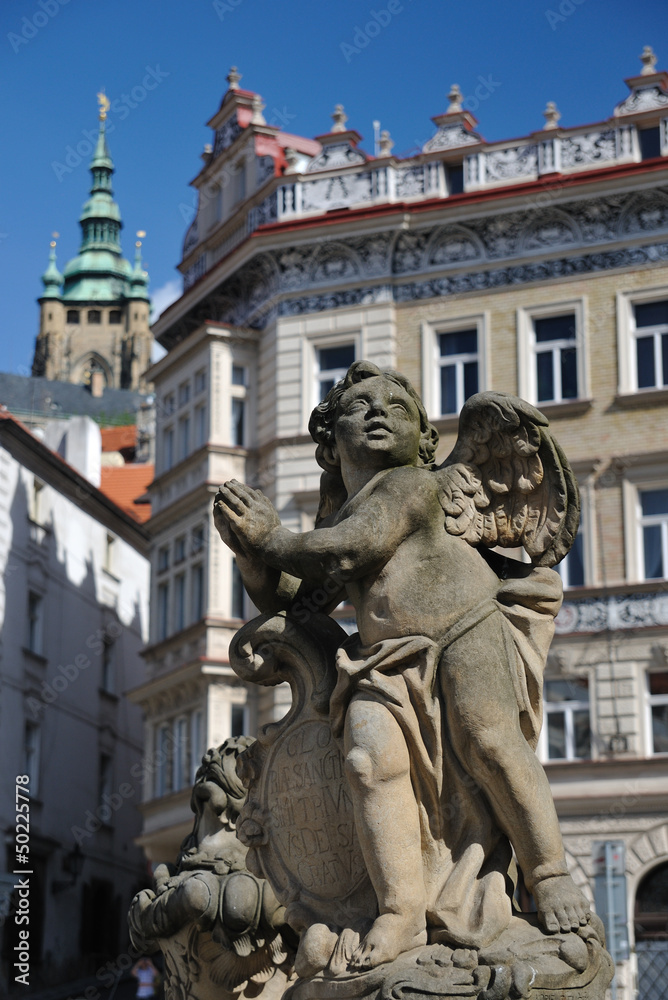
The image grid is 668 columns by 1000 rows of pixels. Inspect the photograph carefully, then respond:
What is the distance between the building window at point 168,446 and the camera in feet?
112

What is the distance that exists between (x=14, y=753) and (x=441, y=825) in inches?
1264

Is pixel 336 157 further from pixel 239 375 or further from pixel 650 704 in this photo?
pixel 650 704

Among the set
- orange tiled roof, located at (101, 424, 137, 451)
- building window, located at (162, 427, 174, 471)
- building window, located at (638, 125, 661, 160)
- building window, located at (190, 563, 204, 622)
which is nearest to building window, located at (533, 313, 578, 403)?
building window, located at (638, 125, 661, 160)

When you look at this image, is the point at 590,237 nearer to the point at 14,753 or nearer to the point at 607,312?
the point at 607,312

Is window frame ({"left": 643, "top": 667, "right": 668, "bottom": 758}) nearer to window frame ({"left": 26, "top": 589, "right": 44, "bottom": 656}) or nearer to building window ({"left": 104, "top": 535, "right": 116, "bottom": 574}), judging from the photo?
window frame ({"left": 26, "top": 589, "right": 44, "bottom": 656})

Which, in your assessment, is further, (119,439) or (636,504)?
(119,439)

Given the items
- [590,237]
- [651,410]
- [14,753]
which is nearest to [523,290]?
[590,237]

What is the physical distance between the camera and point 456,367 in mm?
30000

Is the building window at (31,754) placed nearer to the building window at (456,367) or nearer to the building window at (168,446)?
the building window at (168,446)

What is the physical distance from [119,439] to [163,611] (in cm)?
4717

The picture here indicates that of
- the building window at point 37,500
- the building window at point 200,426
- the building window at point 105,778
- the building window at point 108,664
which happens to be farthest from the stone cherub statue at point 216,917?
the building window at point 108,664

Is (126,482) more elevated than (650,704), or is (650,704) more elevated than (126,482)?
(126,482)

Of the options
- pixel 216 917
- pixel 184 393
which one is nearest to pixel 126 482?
pixel 184 393

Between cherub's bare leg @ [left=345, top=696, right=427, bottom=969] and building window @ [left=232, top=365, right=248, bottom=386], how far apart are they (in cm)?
2708
